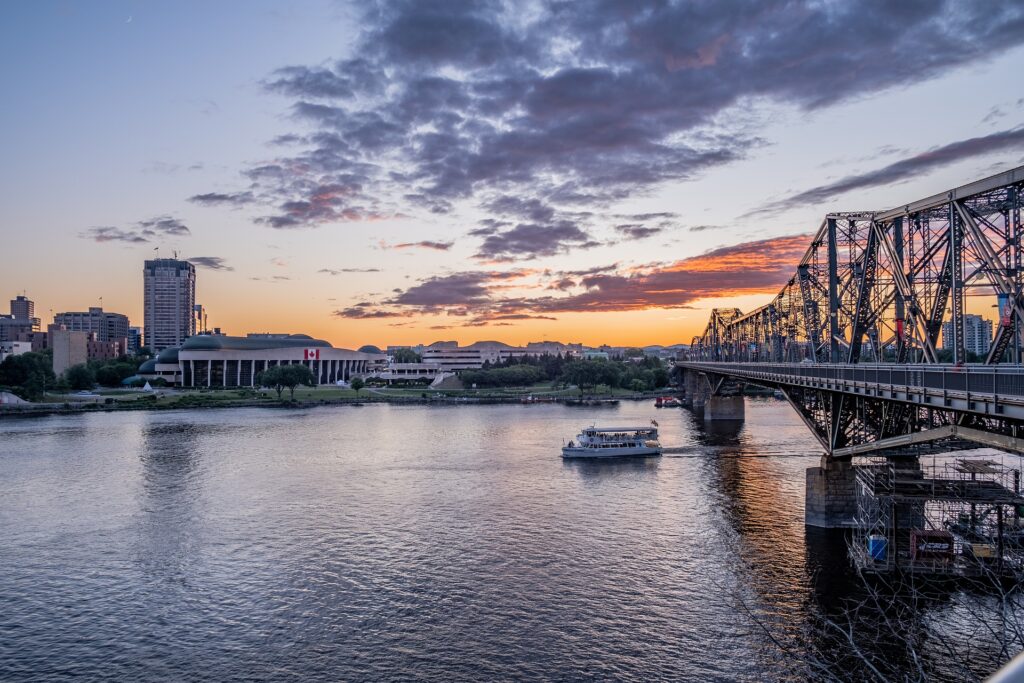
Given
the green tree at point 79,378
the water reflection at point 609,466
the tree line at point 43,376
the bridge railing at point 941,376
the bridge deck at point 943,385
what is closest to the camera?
the bridge deck at point 943,385

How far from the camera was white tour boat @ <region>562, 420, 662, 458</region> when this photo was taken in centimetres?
7481

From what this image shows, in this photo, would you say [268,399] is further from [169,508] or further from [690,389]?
[169,508]

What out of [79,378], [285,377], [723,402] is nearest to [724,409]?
[723,402]

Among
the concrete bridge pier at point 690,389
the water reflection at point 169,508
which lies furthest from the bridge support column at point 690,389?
the water reflection at point 169,508

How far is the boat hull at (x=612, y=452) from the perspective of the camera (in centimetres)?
7462

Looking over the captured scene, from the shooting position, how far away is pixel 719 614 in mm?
30203

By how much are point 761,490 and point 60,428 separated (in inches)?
3893

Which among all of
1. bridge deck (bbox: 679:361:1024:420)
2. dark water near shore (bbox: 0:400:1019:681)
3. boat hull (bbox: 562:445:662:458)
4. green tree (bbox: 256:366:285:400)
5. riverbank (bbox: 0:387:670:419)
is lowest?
dark water near shore (bbox: 0:400:1019:681)

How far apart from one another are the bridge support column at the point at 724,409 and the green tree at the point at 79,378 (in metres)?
146

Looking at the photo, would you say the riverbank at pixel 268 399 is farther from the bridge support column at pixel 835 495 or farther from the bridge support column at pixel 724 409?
the bridge support column at pixel 835 495

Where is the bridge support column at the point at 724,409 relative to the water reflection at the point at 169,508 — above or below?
above

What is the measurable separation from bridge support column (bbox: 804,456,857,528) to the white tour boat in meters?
32.7

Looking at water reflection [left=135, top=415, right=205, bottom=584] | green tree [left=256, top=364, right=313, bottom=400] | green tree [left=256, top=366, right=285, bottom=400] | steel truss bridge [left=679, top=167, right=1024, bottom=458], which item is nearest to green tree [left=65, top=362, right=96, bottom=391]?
green tree [left=256, top=364, right=313, bottom=400]

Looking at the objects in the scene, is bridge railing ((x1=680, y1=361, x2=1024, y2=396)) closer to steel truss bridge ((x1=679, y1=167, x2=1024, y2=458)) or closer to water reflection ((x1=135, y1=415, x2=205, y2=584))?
steel truss bridge ((x1=679, y1=167, x2=1024, y2=458))
